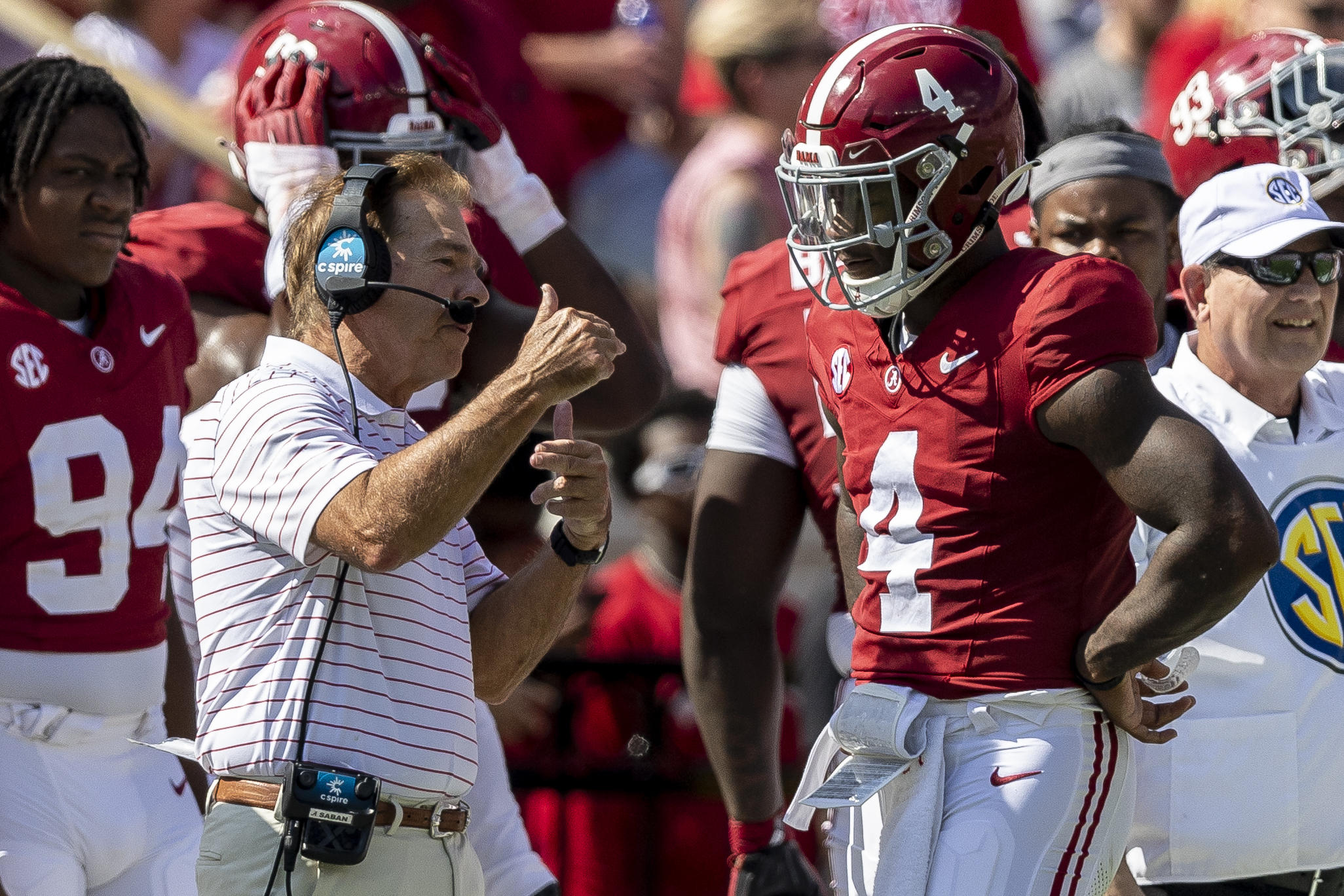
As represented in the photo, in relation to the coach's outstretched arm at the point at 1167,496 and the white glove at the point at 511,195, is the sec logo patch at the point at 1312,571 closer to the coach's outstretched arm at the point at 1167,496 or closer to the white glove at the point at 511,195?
the coach's outstretched arm at the point at 1167,496

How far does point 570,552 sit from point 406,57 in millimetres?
1564

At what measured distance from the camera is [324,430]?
2896mm

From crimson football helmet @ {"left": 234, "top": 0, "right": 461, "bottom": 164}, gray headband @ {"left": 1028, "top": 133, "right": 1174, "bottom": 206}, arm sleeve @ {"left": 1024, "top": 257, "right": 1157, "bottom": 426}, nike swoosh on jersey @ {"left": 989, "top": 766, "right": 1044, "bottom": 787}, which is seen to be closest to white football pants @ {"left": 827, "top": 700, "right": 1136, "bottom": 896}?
nike swoosh on jersey @ {"left": 989, "top": 766, "right": 1044, "bottom": 787}

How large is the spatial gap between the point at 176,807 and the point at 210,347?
1.09 meters

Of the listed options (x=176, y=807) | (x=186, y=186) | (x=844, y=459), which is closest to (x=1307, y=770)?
(x=844, y=459)

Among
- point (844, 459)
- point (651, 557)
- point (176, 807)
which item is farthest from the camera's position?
point (651, 557)

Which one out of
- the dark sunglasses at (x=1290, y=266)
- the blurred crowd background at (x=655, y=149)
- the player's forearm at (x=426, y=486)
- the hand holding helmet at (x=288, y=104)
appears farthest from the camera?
the blurred crowd background at (x=655, y=149)

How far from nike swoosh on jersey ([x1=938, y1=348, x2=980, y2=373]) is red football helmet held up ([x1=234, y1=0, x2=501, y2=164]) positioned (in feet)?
5.42

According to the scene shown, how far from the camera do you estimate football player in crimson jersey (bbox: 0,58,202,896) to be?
3723 millimetres

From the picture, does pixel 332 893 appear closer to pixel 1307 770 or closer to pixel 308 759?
pixel 308 759

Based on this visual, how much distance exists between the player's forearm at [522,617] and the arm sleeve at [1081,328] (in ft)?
2.87

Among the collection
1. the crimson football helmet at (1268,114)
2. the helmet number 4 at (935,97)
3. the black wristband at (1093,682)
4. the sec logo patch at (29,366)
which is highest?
the crimson football helmet at (1268,114)

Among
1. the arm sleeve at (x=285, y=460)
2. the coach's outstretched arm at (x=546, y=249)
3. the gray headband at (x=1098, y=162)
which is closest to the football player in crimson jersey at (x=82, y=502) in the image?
the coach's outstretched arm at (x=546, y=249)

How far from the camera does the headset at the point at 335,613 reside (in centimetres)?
279
